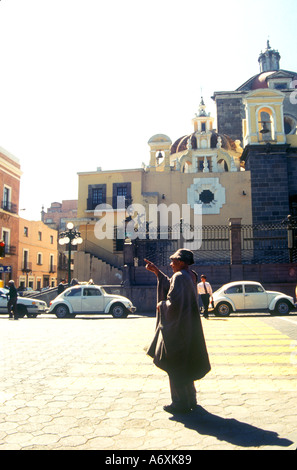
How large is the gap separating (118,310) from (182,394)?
12.1 m

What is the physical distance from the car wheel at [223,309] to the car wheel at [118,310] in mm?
3769

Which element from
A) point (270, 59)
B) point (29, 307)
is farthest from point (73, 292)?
point (270, 59)

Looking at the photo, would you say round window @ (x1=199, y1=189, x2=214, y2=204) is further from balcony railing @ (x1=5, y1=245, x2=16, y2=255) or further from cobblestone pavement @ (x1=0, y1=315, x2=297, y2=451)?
cobblestone pavement @ (x1=0, y1=315, x2=297, y2=451)

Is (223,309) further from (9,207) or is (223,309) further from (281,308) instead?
(9,207)

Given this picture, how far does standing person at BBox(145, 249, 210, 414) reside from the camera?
410cm

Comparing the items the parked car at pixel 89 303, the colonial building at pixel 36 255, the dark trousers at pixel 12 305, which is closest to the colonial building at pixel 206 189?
the parked car at pixel 89 303

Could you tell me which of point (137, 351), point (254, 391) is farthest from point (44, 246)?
point (254, 391)

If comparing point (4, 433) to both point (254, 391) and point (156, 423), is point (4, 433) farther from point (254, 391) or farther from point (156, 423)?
point (254, 391)

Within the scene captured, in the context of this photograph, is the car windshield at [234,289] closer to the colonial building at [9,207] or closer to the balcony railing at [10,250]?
the colonial building at [9,207]

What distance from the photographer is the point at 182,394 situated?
4156 mm

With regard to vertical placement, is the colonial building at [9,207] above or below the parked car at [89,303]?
above

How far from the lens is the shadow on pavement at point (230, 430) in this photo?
328 centimetres

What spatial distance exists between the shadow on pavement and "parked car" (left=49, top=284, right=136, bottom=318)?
12.1 metres
